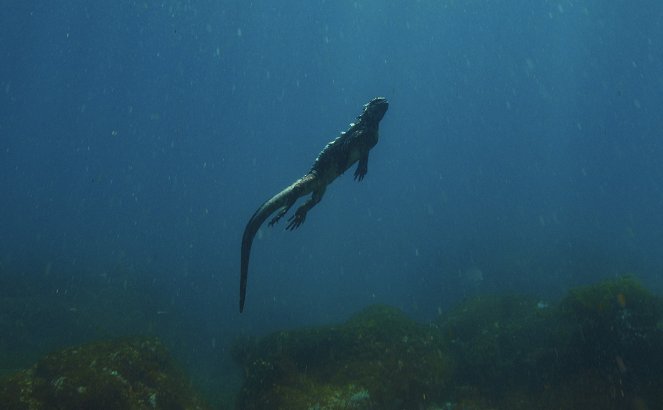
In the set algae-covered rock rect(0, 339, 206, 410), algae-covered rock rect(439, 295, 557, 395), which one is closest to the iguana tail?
algae-covered rock rect(0, 339, 206, 410)

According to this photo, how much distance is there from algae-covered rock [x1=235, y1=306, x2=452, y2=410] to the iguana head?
620 cm

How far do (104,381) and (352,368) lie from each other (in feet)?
18.1

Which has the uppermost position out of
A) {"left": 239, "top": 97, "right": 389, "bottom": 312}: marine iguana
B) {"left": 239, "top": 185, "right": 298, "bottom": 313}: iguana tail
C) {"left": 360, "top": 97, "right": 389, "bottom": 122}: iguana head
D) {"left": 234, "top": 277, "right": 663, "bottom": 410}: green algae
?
{"left": 360, "top": 97, "right": 389, "bottom": 122}: iguana head

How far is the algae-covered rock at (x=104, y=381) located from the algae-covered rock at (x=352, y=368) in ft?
5.63

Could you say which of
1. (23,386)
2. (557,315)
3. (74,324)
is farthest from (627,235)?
(23,386)

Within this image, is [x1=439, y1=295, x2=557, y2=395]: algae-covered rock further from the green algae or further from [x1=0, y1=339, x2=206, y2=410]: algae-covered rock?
[x1=0, y1=339, x2=206, y2=410]: algae-covered rock

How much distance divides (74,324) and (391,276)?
123ft

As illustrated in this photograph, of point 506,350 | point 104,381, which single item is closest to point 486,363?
point 506,350

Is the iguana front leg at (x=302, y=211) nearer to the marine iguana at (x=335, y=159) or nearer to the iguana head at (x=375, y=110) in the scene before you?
the marine iguana at (x=335, y=159)

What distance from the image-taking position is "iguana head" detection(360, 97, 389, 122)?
776 cm

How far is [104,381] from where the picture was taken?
30.5ft

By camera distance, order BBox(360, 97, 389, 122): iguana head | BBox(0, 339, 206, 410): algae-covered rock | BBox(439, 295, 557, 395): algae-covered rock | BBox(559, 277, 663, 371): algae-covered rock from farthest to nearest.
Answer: BBox(439, 295, 557, 395): algae-covered rock, BBox(559, 277, 663, 371): algae-covered rock, BBox(0, 339, 206, 410): algae-covered rock, BBox(360, 97, 389, 122): iguana head

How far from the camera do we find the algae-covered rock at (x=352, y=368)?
1017 centimetres

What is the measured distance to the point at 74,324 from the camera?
25969mm
